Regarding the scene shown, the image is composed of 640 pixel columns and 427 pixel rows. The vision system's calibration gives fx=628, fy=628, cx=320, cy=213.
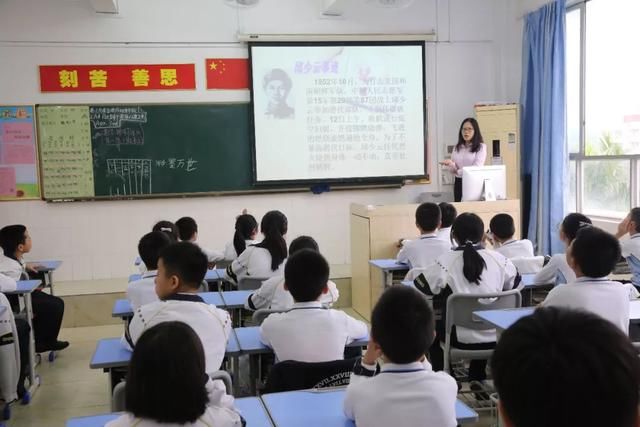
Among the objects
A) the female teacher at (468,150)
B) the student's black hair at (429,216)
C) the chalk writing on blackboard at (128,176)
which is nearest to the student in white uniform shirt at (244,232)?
the student's black hair at (429,216)

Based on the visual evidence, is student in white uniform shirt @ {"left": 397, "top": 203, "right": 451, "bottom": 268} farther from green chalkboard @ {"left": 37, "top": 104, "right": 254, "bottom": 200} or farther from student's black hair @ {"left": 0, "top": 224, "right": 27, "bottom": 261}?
green chalkboard @ {"left": 37, "top": 104, "right": 254, "bottom": 200}

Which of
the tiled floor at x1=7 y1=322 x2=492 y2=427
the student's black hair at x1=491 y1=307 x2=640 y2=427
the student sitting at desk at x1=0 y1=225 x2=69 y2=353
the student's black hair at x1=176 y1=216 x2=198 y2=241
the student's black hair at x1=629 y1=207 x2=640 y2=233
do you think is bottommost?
the tiled floor at x1=7 y1=322 x2=492 y2=427

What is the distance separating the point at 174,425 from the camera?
1352 millimetres

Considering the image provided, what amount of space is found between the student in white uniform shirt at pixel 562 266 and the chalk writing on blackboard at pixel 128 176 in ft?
13.8

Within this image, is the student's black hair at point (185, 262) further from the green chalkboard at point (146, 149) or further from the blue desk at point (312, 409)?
the green chalkboard at point (146, 149)

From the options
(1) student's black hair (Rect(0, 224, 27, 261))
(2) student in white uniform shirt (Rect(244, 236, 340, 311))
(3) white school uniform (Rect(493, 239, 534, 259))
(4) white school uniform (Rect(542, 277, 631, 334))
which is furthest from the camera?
(1) student's black hair (Rect(0, 224, 27, 261))

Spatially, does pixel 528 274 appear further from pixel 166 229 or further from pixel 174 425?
pixel 174 425

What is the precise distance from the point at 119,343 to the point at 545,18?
5561 mm

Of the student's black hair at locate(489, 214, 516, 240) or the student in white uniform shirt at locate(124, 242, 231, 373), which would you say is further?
the student's black hair at locate(489, 214, 516, 240)

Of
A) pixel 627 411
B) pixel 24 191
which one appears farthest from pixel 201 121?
pixel 627 411

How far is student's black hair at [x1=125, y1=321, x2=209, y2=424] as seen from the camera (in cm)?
130

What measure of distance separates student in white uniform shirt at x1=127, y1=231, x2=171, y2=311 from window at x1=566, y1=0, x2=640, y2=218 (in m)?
4.31

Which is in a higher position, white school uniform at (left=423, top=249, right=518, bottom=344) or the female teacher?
the female teacher

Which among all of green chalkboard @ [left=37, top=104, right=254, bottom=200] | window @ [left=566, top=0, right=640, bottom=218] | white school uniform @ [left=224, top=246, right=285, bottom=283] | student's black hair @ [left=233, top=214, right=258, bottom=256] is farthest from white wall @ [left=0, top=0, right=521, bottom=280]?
white school uniform @ [left=224, top=246, right=285, bottom=283]
